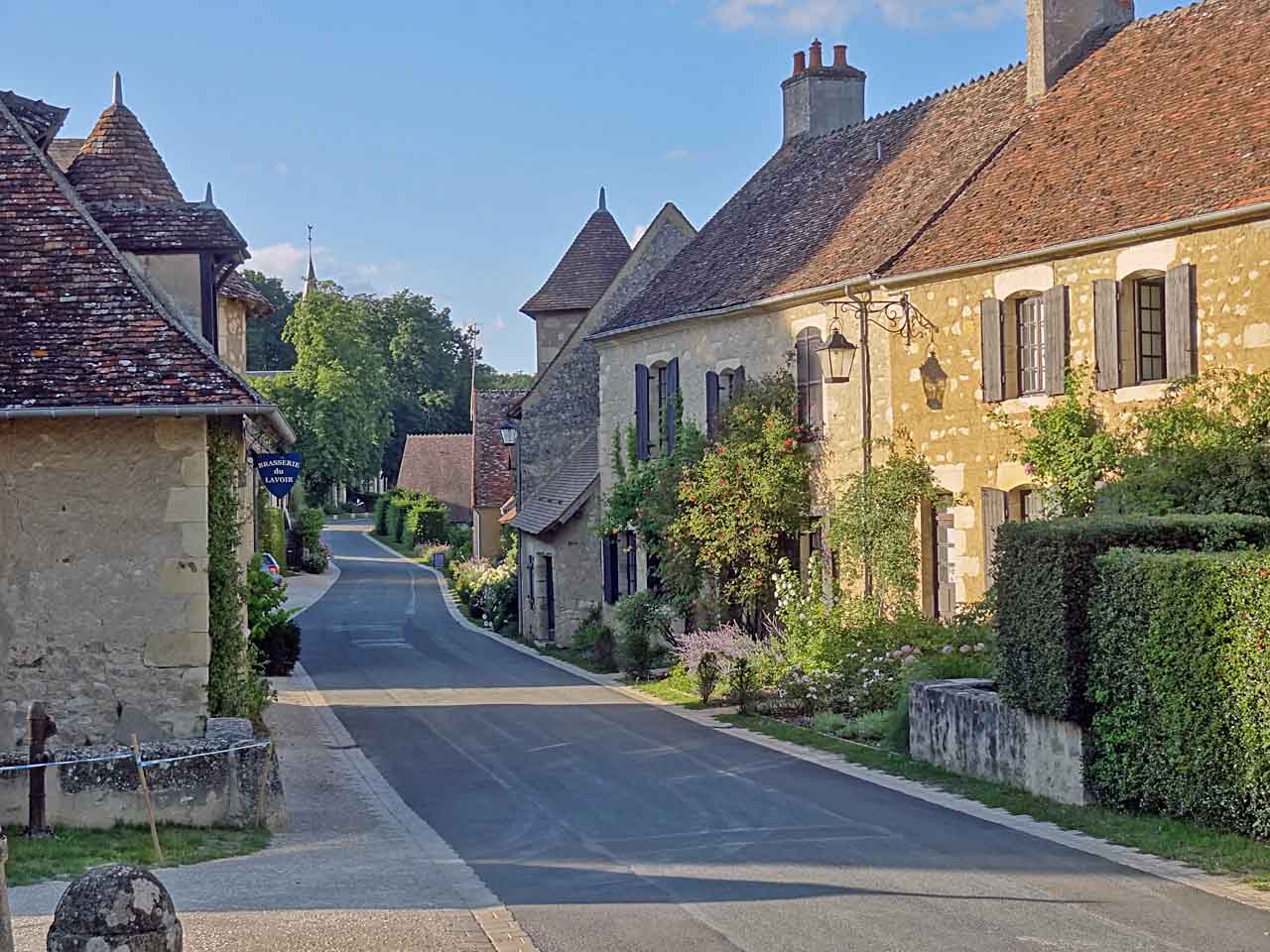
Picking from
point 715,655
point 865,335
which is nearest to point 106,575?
point 715,655

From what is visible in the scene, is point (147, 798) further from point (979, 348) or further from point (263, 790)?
point (979, 348)

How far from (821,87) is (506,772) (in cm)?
1709

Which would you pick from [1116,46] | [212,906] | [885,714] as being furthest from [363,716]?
[1116,46]

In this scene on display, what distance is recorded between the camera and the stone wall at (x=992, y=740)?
12281mm

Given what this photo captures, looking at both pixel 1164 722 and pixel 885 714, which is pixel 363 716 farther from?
pixel 1164 722

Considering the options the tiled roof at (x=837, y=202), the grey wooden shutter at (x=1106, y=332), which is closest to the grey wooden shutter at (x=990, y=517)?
the grey wooden shutter at (x=1106, y=332)

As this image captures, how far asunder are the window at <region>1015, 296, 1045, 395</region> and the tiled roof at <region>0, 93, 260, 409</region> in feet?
31.3

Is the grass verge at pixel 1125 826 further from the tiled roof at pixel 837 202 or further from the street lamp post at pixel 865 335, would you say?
the tiled roof at pixel 837 202

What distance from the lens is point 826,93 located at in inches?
1120

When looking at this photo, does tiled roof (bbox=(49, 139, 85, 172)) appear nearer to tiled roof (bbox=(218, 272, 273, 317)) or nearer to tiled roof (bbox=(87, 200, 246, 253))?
tiled roof (bbox=(218, 272, 273, 317))

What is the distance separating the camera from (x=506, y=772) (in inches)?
601

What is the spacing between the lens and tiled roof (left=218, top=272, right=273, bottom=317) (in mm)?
17969

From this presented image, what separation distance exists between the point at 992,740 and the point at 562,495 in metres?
19.8

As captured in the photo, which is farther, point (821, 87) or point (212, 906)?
point (821, 87)
